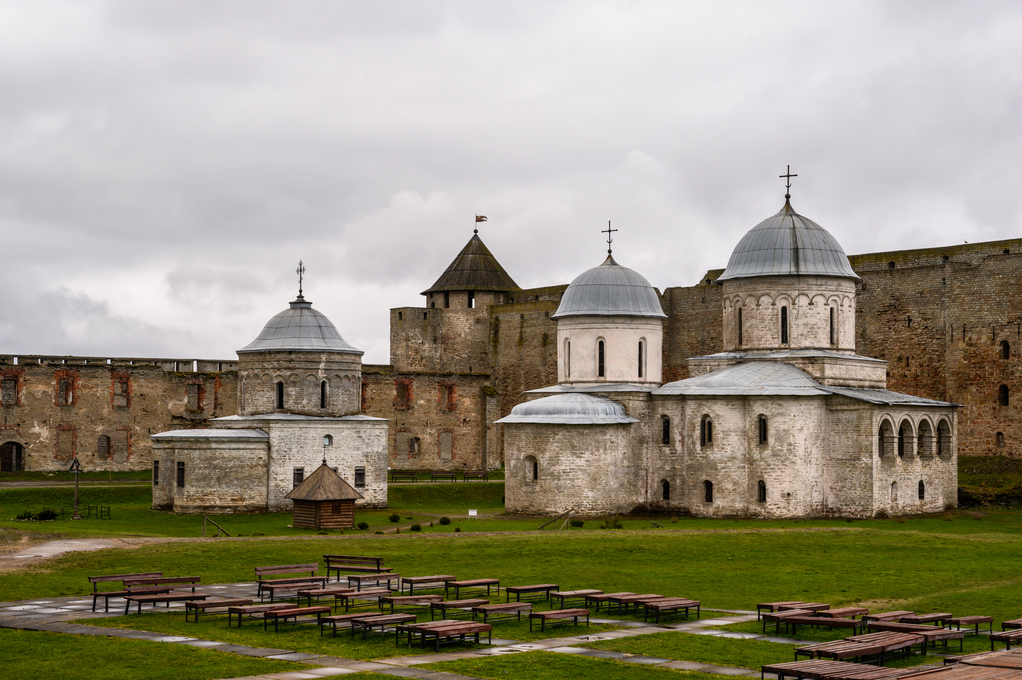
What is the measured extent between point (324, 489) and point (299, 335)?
Answer: 887cm

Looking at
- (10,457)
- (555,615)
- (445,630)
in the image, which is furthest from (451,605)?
(10,457)

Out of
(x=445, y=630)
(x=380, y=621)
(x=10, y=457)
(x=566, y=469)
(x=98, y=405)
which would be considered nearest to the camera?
(x=445, y=630)

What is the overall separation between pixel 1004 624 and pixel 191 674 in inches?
408

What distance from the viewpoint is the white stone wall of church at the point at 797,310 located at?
41.8m

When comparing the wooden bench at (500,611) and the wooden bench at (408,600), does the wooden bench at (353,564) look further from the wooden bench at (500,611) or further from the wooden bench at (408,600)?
the wooden bench at (500,611)

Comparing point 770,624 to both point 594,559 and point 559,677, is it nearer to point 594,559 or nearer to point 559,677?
point 559,677

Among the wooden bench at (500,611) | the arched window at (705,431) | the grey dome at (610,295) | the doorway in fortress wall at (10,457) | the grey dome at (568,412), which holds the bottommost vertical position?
the wooden bench at (500,611)

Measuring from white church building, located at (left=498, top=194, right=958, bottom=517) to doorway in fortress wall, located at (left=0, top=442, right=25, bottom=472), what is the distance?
838 inches

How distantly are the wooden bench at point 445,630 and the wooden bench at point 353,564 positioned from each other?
5970mm

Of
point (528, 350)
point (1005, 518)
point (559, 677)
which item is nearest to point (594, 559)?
point (559, 677)

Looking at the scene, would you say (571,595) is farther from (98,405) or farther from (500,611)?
(98,405)

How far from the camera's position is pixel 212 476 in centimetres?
3881

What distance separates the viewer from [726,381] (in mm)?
39250

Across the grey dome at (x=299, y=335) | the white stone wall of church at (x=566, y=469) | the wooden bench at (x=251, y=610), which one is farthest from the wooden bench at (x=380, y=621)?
the grey dome at (x=299, y=335)
